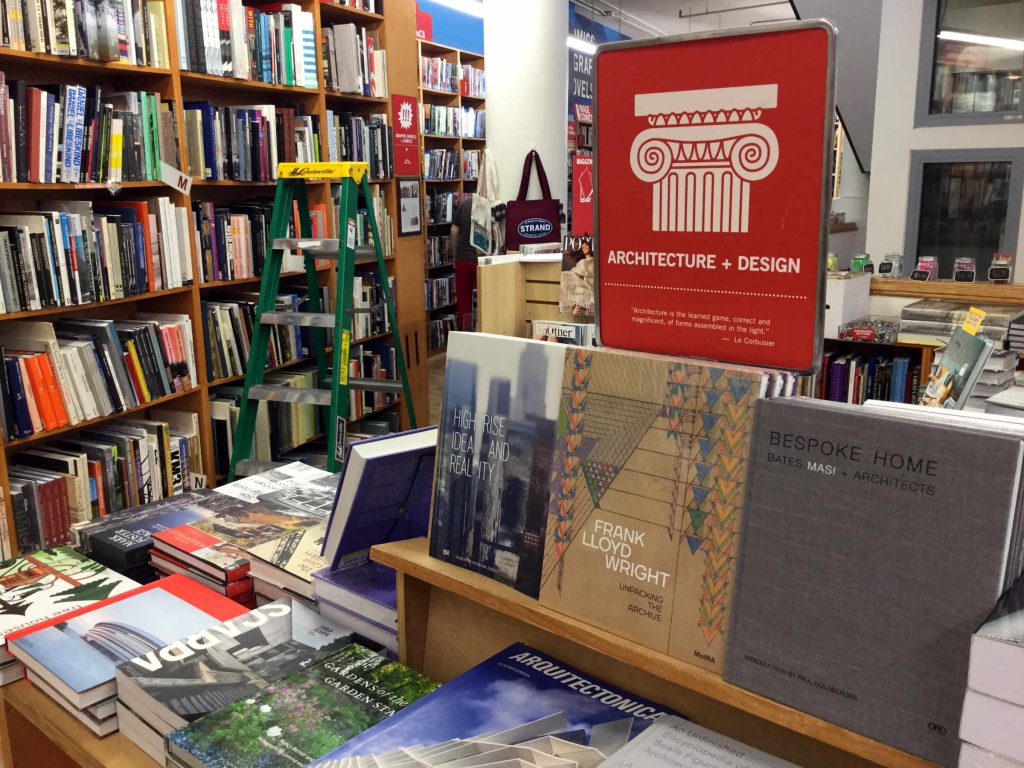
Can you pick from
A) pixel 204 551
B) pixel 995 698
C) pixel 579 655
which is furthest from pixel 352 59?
pixel 995 698

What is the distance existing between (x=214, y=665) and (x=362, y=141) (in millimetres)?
3524

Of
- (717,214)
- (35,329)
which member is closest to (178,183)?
(35,329)

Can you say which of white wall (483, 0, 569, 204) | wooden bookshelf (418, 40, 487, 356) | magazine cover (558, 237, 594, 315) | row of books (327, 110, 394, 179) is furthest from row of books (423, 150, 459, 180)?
magazine cover (558, 237, 594, 315)

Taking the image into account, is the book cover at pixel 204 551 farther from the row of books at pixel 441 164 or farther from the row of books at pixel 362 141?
the row of books at pixel 441 164

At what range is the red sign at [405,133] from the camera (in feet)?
15.0

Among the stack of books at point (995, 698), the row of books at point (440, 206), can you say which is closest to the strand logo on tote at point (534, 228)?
the row of books at point (440, 206)

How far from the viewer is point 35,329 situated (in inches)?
111

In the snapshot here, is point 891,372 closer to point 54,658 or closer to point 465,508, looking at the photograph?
point 465,508

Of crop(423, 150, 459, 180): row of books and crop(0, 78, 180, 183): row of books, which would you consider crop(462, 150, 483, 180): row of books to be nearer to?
crop(423, 150, 459, 180): row of books

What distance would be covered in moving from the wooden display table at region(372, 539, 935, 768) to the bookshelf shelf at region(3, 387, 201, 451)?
201 centimetres

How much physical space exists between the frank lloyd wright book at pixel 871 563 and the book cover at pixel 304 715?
56 cm

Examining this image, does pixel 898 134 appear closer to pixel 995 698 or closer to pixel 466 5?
pixel 466 5

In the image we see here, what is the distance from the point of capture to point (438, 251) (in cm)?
837

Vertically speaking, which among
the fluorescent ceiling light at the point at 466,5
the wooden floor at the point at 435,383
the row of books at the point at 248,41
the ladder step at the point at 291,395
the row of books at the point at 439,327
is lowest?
the wooden floor at the point at 435,383
